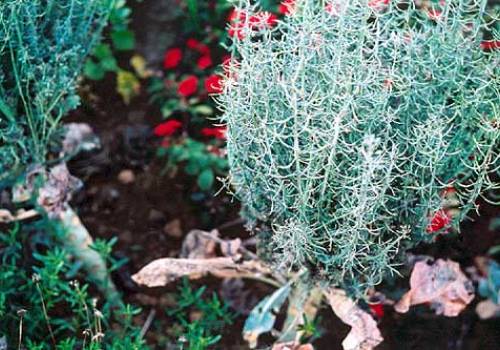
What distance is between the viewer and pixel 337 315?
2150 mm

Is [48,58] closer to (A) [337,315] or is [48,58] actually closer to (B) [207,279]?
(B) [207,279]

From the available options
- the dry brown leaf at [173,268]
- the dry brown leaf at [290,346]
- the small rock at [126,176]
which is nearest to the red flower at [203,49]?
→ the small rock at [126,176]

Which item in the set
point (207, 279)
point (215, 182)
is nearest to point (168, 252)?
point (207, 279)

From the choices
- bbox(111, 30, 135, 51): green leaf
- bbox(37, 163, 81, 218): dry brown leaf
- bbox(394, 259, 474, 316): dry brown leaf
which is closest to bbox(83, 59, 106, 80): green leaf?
bbox(111, 30, 135, 51): green leaf

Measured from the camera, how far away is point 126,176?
2.73 metres

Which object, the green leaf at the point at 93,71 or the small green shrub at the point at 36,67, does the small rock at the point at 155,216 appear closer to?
the small green shrub at the point at 36,67

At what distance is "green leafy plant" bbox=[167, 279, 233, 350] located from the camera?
2.22 meters

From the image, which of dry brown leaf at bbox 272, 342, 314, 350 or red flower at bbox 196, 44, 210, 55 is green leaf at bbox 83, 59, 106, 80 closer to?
red flower at bbox 196, 44, 210, 55

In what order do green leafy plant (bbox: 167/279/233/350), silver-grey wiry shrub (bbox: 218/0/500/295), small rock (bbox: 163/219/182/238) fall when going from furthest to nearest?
1. small rock (bbox: 163/219/182/238)
2. green leafy plant (bbox: 167/279/233/350)
3. silver-grey wiry shrub (bbox: 218/0/500/295)

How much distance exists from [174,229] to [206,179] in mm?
187

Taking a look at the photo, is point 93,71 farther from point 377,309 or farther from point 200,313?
point 377,309

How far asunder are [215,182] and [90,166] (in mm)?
428

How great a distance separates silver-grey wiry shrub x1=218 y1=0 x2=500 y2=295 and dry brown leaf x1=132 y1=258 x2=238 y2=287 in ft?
0.71

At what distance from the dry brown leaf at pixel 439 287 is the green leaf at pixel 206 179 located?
0.77 m
